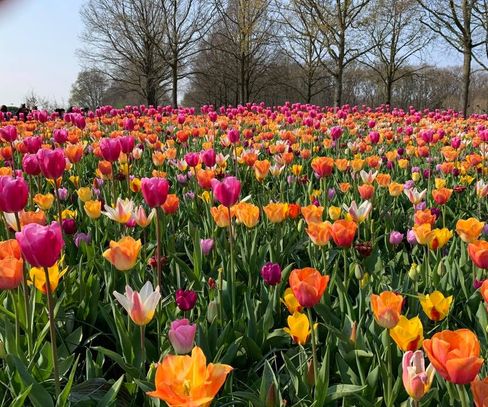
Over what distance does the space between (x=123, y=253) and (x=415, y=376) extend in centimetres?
90

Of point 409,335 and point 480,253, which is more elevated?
point 480,253

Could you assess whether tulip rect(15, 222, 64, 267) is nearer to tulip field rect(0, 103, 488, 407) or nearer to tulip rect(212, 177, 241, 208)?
tulip field rect(0, 103, 488, 407)

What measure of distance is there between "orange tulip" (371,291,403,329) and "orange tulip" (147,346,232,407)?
18.8 inches

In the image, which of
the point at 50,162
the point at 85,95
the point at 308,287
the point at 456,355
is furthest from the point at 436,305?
the point at 85,95

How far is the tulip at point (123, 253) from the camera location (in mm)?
1489

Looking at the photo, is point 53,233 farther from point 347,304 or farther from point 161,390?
point 347,304

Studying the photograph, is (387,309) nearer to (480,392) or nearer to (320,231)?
(480,392)

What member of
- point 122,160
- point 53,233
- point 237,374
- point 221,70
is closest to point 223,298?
point 237,374

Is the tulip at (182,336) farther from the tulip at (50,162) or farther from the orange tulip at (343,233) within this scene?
the tulip at (50,162)

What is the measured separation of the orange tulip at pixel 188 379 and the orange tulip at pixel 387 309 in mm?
477

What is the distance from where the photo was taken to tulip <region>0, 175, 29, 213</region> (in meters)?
1.42

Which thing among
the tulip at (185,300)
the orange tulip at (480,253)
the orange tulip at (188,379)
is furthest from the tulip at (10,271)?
the orange tulip at (480,253)

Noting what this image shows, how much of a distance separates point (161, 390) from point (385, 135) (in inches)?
194

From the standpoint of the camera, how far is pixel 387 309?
1.15m
